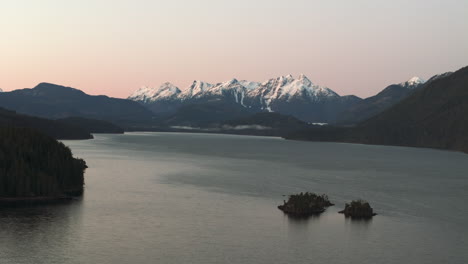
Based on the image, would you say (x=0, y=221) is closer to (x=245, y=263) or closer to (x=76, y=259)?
(x=76, y=259)

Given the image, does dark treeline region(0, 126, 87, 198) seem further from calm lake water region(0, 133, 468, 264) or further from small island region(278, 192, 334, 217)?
small island region(278, 192, 334, 217)

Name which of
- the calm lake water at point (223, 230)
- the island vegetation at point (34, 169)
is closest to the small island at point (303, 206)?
the calm lake water at point (223, 230)

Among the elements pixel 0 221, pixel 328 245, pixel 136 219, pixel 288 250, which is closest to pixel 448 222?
pixel 328 245

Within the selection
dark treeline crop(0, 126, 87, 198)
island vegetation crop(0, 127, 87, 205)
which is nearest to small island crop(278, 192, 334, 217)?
island vegetation crop(0, 127, 87, 205)

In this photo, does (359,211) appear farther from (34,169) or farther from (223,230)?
(34,169)

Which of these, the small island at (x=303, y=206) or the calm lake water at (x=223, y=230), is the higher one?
the small island at (x=303, y=206)

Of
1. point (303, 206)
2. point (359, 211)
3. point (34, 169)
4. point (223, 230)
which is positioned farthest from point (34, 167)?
point (359, 211)

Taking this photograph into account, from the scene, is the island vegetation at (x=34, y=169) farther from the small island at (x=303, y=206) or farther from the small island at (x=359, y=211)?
the small island at (x=359, y=211)
